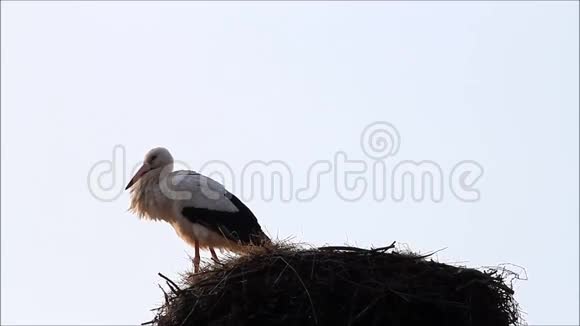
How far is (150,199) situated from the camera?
36.2 feet

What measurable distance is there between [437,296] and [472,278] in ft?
1.26

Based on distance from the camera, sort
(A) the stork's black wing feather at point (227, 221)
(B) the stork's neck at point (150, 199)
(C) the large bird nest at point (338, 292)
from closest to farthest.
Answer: (C) the large bird nest at point (338, 292) → (A) the stork's black wing feather at point (227, 221) → (B) the stork's neck at point (150, 199)

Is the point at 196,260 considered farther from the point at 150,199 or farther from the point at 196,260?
the point at 150,199

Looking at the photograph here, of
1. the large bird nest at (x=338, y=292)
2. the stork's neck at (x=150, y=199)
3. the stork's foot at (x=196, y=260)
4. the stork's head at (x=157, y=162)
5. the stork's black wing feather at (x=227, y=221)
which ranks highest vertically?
the stork's head at (x=157, y=162)

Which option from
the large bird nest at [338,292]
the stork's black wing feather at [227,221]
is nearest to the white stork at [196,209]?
the stork's black wing feather at [227,221]

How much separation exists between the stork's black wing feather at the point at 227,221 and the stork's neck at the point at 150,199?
0.87ft

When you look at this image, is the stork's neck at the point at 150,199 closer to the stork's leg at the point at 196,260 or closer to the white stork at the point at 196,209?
the white stork at the point at 196,209

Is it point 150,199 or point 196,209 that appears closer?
point 196,209

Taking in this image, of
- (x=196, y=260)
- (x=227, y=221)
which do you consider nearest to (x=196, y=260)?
(x=196, y=260)

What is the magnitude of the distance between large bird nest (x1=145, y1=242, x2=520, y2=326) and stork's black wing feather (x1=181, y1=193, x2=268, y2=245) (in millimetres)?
2409

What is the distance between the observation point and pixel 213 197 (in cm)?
1077

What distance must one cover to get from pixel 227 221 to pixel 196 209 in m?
0.30

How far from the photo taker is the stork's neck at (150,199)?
11.0m

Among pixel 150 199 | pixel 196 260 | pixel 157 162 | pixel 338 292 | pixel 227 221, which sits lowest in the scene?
pixel 338 292
